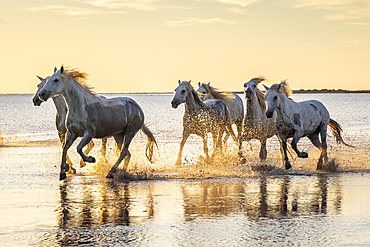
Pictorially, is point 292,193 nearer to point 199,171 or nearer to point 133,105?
point 199,171

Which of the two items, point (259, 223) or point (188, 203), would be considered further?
point (188, 203)

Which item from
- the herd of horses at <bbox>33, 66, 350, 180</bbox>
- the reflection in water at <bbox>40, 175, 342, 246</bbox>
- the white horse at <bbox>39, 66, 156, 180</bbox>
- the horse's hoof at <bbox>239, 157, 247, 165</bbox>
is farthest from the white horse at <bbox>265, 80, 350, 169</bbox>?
the white horse at <bbox>39, 66, 156, 180</bbox>

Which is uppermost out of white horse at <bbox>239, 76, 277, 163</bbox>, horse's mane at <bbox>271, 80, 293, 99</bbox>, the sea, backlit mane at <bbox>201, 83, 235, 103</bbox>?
horse's mane at <bbox>271, 80, 293, 99</bbox>

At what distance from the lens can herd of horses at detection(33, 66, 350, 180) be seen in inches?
411

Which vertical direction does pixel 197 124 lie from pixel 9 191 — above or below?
above

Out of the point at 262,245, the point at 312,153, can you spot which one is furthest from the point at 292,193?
the point at 312,153

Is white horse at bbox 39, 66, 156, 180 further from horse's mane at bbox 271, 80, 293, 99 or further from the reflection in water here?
horse's mane at bbox 271, 80, 293, 99

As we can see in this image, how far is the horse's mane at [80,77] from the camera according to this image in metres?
10.7

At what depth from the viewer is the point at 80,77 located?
428 inches

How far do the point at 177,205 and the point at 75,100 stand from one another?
3.81 metres

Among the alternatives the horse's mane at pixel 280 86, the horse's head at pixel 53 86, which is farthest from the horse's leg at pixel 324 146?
the horse's head at pixel 53 86

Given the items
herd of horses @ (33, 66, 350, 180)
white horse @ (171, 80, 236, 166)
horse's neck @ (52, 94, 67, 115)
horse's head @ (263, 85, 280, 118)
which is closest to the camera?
herd of horses @ (33, 66, 350, 180)

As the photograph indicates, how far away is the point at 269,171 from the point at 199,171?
1556mm

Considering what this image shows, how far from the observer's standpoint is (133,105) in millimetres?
11523
